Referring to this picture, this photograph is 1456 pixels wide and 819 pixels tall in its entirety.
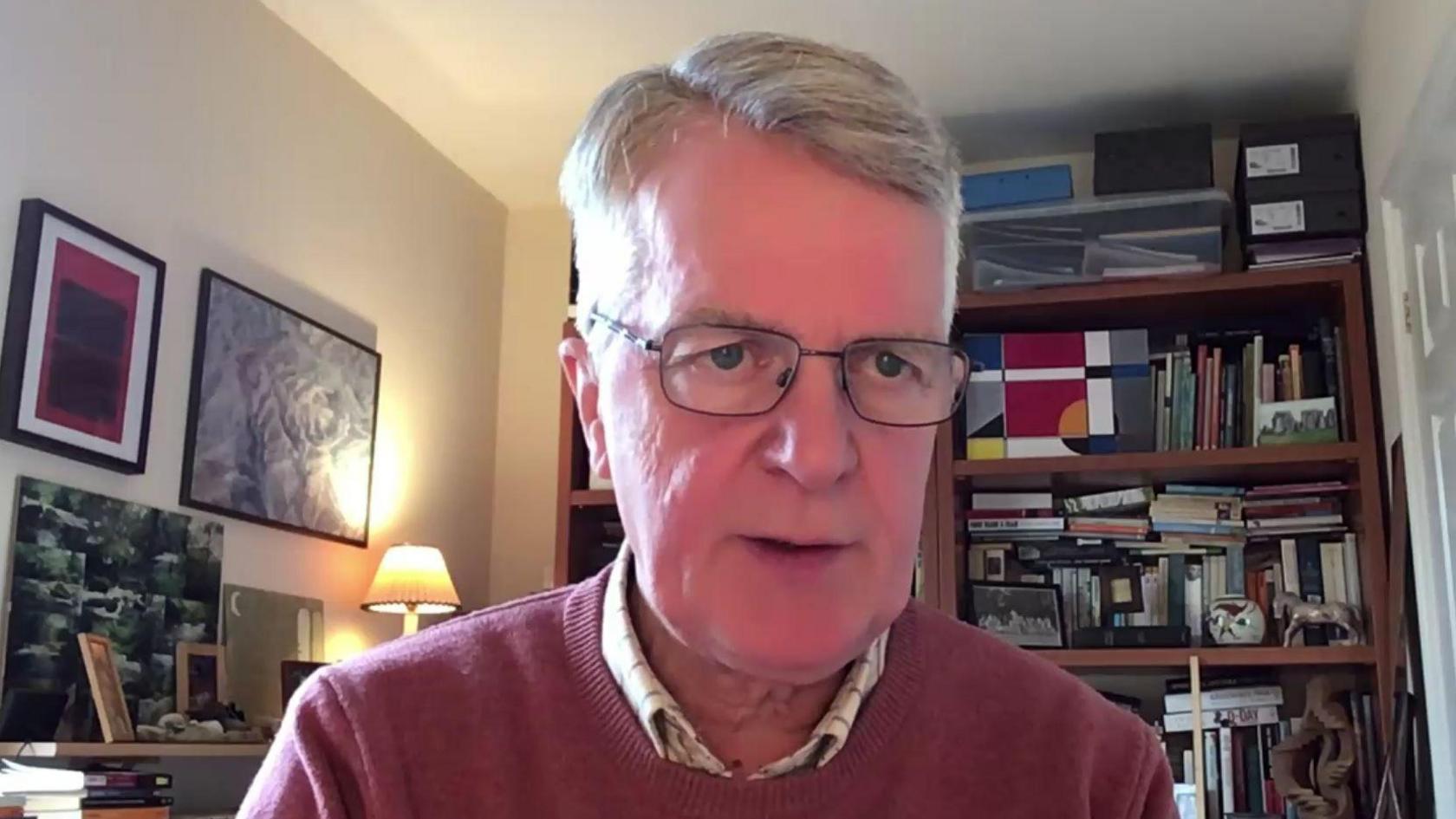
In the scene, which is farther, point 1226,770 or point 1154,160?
point 1154,160

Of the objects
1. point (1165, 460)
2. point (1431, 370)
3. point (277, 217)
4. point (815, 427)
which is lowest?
point (815, 427)

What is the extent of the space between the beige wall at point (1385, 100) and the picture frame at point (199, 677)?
2.46 m

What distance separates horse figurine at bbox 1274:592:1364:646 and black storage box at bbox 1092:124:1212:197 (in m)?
0.98

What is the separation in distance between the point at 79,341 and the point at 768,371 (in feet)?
6.76

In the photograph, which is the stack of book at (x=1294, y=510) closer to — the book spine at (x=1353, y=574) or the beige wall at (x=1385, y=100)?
the book spine at (x=1353, y=574)

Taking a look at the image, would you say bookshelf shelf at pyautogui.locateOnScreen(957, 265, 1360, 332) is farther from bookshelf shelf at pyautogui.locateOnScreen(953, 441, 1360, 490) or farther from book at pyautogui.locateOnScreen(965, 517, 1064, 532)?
book at pyautogui.locateOnScreen(965, 517, 1064, 532)

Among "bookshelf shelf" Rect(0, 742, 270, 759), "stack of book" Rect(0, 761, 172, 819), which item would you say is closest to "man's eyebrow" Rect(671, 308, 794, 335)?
"stack of book" Rect(0, 761, 172, 819)

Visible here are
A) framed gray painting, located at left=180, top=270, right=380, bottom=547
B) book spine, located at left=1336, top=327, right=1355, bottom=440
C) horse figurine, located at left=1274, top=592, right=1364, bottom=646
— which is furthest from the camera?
book spine, located at left=1336, top=327, right=1355, bottom=440

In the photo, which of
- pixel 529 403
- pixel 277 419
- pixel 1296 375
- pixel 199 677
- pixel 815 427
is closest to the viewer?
pixel 815 427

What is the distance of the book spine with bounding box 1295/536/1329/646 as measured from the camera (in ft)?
9.46

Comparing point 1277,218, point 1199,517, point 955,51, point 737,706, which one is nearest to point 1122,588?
point 1199,517

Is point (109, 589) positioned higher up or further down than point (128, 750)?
higher up

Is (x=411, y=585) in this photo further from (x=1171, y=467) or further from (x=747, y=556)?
(x=747, y=556)

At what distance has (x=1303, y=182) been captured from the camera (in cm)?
299
